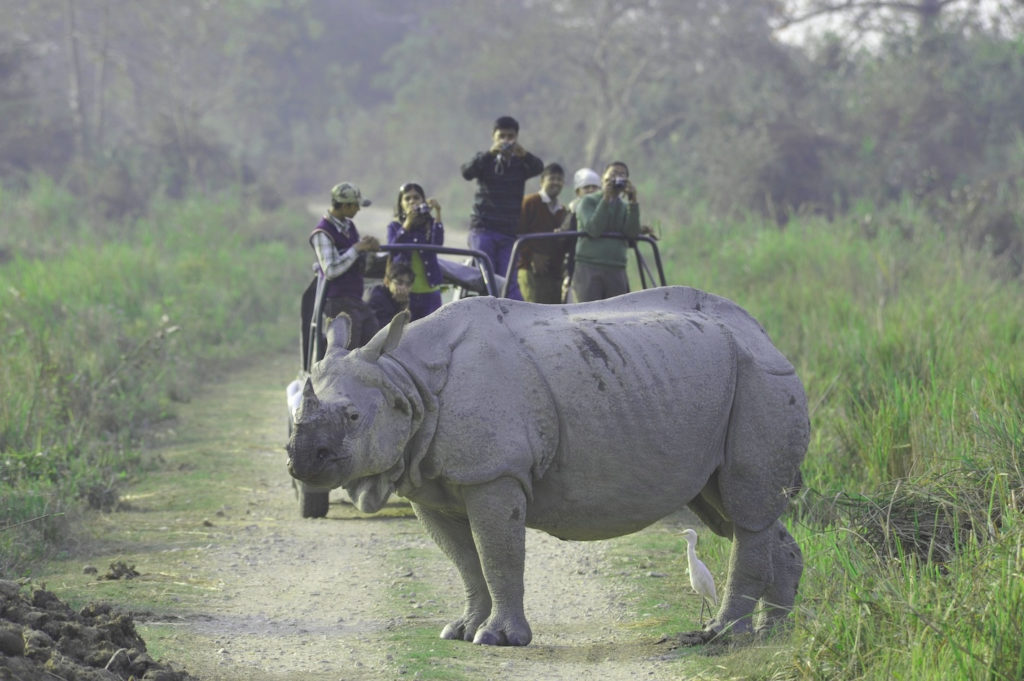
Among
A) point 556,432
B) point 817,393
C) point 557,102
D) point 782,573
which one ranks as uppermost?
point 557,102

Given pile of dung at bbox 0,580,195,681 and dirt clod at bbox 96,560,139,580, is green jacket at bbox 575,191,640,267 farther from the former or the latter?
pile of dung at bbox 0,580,195,681

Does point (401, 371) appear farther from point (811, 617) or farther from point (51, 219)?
point (51, 219)

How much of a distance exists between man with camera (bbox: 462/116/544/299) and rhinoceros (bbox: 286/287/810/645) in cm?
356

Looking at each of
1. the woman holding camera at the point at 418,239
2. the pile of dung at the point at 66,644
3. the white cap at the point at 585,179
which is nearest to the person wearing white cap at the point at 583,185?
the white cap at the point at 585,179

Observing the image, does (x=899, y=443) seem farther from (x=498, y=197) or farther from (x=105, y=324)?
(x=105, y=324)

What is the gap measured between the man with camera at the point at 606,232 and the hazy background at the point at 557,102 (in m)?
8.99

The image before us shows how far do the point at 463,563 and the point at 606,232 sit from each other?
3761 millimetres

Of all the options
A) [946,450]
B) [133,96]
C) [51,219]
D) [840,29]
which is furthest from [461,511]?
[133,96]

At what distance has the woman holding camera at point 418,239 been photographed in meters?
8.61

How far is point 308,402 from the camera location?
202 inches

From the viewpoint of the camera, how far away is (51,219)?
22.4 m

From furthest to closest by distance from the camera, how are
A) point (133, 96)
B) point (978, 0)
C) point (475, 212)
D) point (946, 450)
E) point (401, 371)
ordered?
point (133, 96) < point (978, 0) < point (475, 212) < point (946, 450) < point (401, 371)

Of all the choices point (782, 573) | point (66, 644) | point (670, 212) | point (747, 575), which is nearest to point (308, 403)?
point (66, 644)

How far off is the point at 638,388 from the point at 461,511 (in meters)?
0.88
